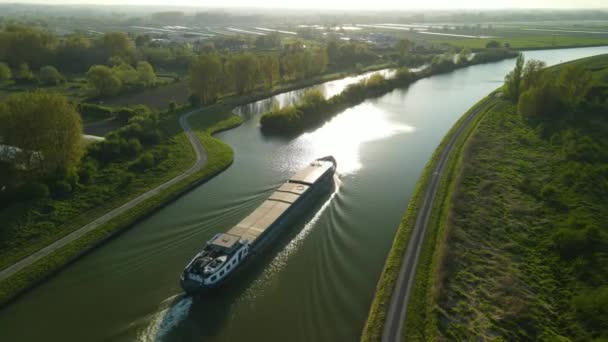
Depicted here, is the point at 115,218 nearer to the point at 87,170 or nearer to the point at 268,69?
the point at 87,170

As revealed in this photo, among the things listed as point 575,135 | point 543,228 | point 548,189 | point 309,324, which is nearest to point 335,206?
point 309,324

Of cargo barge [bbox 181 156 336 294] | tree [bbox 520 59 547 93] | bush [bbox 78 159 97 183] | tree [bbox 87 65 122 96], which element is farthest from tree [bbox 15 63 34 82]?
tree [bbox 520 59 547 93]

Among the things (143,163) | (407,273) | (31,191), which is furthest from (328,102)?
(31,191)

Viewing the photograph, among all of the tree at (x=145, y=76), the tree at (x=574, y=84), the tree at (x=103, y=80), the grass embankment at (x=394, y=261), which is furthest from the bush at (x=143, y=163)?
the tree at (x=574, y=84)

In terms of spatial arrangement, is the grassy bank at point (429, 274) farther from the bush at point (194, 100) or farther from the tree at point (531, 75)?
the bush at point (194, 100)

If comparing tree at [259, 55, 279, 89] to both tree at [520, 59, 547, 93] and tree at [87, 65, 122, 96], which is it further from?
tree at [520, 59, 547, 93]

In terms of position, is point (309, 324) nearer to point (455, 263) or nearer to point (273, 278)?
point (273, 278)

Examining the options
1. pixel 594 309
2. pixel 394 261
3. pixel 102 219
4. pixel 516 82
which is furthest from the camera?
pixel 516 82
